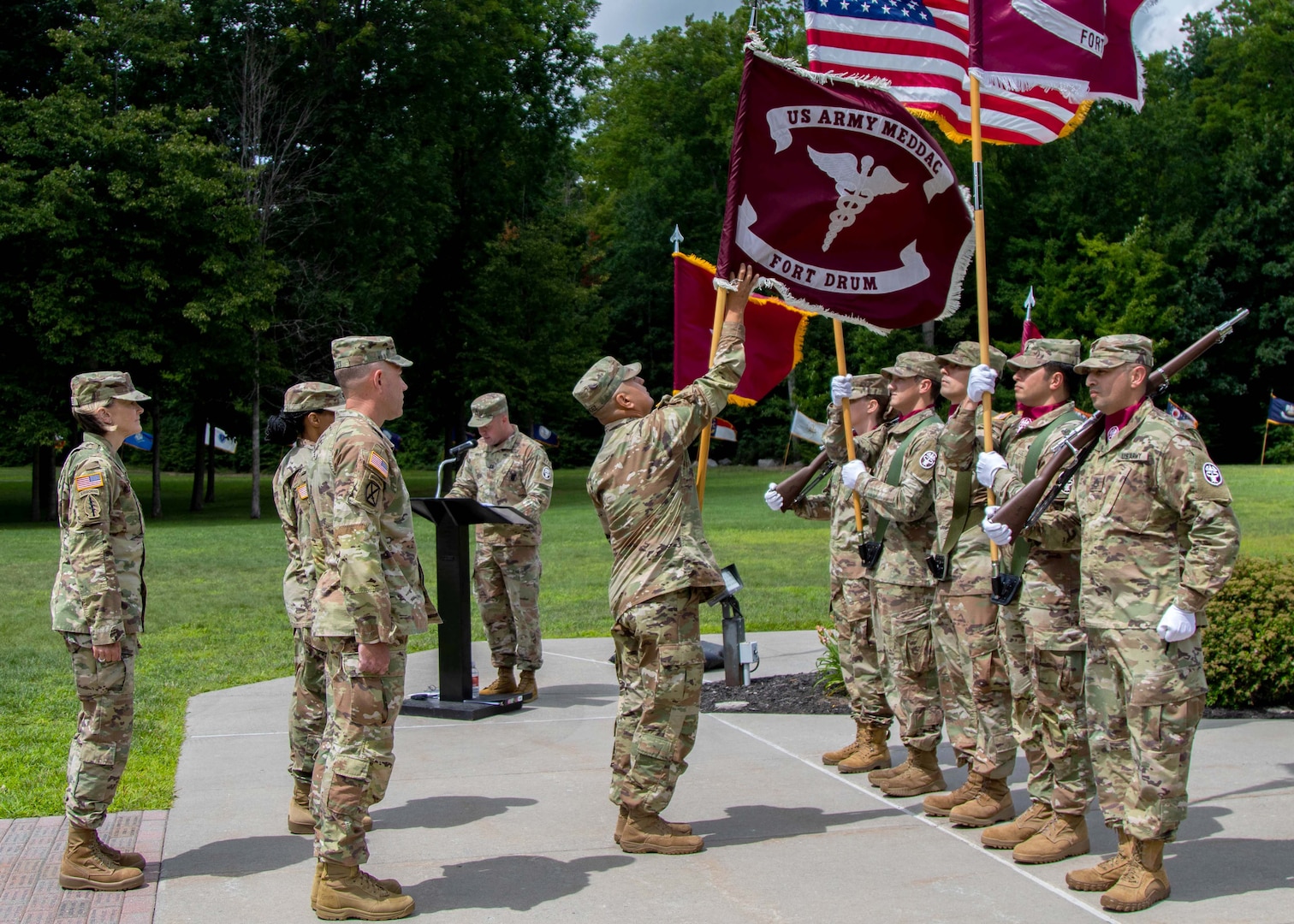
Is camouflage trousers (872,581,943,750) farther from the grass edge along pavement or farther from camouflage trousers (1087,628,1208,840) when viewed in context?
the grass edge along pavement

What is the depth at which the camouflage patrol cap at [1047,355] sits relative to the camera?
602 cm

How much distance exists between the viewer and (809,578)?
17.4m

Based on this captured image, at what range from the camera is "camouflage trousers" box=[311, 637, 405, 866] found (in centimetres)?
492

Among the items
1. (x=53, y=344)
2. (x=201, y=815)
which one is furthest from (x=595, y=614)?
(x=53, y=344)

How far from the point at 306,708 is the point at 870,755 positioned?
3.17 m

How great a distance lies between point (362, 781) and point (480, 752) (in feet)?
9.34

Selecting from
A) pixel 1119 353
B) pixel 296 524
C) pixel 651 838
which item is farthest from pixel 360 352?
pixel 1119 353

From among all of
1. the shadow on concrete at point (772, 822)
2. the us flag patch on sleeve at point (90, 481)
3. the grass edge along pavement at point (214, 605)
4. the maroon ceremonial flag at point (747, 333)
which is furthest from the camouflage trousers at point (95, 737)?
the maroon ceremonial flag at point (747, 333)

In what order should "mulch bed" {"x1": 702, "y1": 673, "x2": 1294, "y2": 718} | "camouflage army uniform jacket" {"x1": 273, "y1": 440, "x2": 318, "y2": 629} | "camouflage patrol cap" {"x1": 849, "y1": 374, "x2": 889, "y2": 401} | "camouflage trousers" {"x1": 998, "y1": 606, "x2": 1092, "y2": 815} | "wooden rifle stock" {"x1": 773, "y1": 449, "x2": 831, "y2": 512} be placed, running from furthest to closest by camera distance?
"mulch bed" {"x1": 702, "y1": 673, "x2": 1294, "y2": 718}
"wooden rifle stock" {"x1": 773, "y1": 449, "x2": 831, "y2": 512}
"camouflage patrol cap" {"x1": 849, "y1": 374, "x2": 889, "y2": 401}
"camouflage army uniform jacket" {"x1": 273, "y1": 440, "x2": 318, "y2": 629}
"camouflage trousers" {"x1": 998, "y1": 606, "x2": 1092, "y2": 815}

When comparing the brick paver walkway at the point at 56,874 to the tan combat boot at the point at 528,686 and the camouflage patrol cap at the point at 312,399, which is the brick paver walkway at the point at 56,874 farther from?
the tan combat boot at the point at 528,686

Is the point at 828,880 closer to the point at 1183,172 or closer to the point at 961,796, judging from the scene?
the point at 961,796

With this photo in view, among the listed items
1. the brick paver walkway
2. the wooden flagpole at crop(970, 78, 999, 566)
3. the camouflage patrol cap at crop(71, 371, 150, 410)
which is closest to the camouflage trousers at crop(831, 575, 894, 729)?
the wooden flagpole at crop(970, 78, 999, 566)

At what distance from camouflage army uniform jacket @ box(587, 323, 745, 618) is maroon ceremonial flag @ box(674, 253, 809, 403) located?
3283 millimetres

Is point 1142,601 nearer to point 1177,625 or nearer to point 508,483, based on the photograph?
point 1177,625
